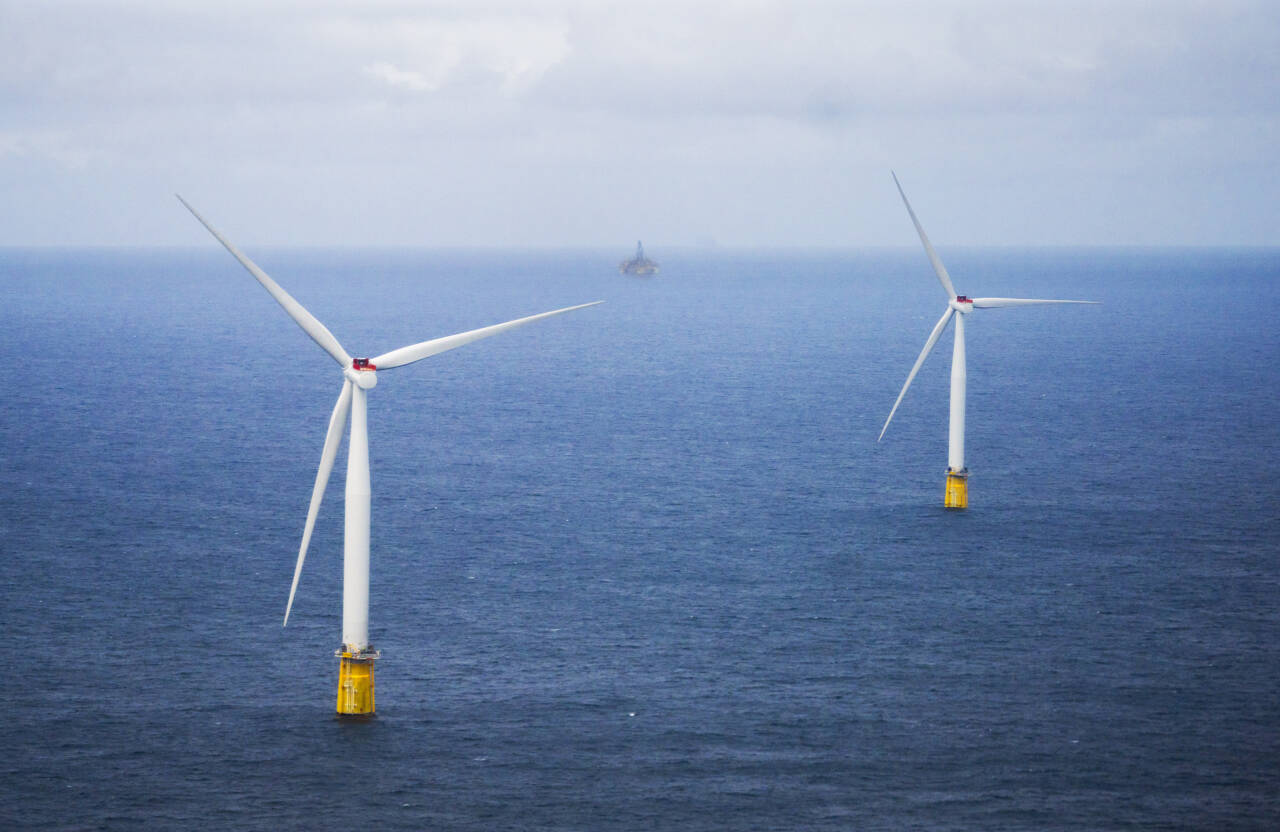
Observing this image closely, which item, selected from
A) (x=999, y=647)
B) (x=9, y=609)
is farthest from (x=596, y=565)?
(x=9, y=609)

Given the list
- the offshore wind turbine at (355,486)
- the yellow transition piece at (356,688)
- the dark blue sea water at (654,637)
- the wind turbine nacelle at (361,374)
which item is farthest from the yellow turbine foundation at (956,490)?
the wind turbine nacelle at (361,374)

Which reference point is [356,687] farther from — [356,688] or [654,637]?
[654,637]

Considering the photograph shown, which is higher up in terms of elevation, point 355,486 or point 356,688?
point 355,486

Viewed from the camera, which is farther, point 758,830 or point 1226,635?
point 1226,635

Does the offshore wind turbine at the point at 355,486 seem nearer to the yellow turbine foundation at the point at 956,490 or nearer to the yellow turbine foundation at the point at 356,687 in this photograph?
the yellow turbine foundation at the point at 356,687

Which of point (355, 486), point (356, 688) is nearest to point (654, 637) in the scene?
point (356, 688)

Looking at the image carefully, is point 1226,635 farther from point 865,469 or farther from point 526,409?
point 526,409

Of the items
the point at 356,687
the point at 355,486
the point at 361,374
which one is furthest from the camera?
the point at 356,687
